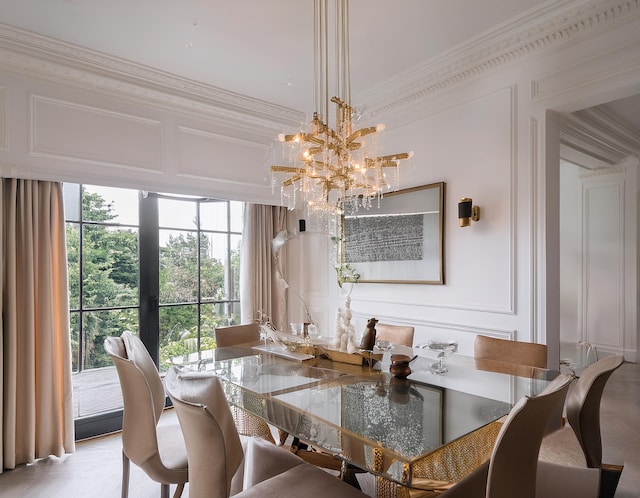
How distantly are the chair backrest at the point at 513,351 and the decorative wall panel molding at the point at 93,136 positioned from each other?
10.0 feet

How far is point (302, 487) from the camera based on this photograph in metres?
1.63

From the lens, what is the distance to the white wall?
9.55ft

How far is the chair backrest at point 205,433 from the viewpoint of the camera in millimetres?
1382

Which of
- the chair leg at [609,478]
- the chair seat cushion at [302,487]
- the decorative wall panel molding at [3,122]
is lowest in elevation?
the chair leg at [609,478]

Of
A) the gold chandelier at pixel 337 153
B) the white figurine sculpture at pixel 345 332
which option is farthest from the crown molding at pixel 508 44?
the white figurine sculpture at pixel 345 332

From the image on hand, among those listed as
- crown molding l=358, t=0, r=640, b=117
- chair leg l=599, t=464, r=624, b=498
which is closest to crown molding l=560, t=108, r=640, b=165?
crown molding l=358, t=0, r=640, b=117

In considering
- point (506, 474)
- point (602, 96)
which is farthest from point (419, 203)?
point (506, 474)

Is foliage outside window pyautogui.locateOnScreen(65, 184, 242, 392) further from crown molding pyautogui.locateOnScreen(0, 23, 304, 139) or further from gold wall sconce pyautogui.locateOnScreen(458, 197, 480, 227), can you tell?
gold wall sconce pyautogui.locateOnScreen(458, 197, 480, 227)

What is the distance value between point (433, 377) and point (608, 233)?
549 centimetres

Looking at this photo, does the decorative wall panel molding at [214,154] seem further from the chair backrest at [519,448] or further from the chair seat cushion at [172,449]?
the chair backrest at [519,448]

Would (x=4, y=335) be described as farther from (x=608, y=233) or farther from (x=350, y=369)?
(x=608, y=233)

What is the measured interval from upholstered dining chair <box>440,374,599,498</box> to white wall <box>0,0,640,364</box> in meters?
1.75

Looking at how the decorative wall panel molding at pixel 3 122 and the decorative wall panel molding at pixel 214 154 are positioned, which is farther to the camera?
the decorative wall panel molding at pixel 214 154

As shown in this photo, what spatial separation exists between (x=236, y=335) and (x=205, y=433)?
2.01m
